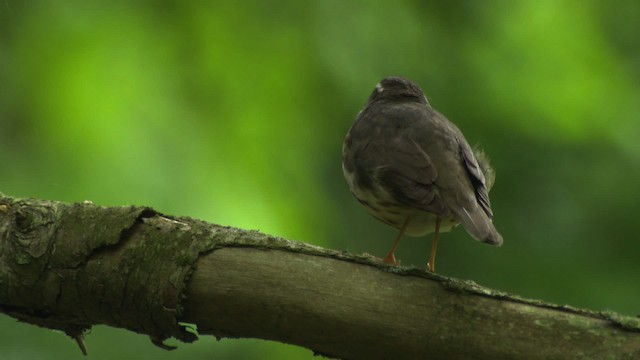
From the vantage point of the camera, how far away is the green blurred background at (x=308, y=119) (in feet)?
20.5

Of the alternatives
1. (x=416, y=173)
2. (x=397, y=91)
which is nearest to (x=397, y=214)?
(x=416, y=173)

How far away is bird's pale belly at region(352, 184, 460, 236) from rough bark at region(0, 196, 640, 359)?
96 centimetres

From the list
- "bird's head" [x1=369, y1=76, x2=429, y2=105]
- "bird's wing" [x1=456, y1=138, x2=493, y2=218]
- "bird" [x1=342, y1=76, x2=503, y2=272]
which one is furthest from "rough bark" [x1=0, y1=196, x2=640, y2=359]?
"bird's head" [x1=369, y1=76, x2=429, y2=105]

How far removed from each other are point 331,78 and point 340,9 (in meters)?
0.84

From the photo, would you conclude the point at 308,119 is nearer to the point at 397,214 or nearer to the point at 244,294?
the point at 397,214

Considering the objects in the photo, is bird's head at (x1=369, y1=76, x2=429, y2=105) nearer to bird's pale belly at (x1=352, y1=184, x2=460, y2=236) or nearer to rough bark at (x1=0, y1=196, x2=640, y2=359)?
bird's pale belly at (x1=352, y1=184, x2=460, y2=236)

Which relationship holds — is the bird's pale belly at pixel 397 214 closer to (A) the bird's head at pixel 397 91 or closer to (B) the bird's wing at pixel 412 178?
(B) the bird's wing at pixel 412 178

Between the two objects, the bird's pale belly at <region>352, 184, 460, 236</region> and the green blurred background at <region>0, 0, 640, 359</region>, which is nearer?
the bird's pale belly at <region>352, 184, 460, 236</region>

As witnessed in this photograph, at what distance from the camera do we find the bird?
4.98 metres

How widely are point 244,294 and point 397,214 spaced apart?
1.48 metres

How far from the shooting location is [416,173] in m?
5.08

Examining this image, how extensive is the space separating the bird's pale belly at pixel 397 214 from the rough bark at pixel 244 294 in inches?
37.7

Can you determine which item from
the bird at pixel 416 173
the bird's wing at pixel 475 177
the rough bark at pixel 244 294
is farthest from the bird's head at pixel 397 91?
the rough bark at pixel 244 294

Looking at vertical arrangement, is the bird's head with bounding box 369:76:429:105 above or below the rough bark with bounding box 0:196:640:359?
above
